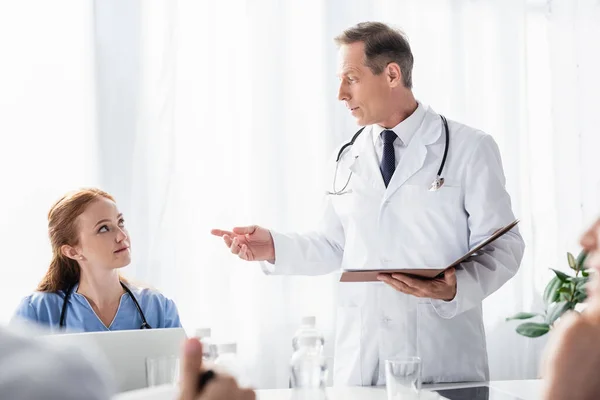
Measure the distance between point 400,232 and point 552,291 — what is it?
4.89 feet

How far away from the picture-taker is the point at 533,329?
3.36m

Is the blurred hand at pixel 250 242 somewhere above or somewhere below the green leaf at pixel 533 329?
above

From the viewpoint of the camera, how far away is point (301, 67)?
3.38m

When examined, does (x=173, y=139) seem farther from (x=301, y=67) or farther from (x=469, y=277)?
(x=469, y=277)

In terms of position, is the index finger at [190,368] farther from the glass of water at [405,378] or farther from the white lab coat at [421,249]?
the white lab coat at [421,249]

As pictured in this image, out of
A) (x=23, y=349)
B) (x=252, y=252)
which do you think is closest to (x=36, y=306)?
(x=252, y=252)

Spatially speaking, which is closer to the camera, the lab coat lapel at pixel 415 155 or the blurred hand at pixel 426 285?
the blurred hand at pixel 426 285

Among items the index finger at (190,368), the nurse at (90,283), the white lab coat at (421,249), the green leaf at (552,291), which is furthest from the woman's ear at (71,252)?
the green leaf at (552,291)

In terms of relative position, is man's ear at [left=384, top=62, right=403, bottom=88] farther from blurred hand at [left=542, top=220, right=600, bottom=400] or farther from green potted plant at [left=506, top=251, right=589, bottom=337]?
blurred hand at [left=542, top=220, right=600, bottom=400]

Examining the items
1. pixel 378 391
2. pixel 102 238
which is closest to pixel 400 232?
pixel 378 391

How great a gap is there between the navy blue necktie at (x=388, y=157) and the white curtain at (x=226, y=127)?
1065 mm

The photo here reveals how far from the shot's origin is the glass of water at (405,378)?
1.47 meters

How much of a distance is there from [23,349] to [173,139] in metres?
2.79

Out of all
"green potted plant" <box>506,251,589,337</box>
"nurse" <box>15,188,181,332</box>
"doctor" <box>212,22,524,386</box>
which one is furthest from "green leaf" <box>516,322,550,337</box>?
"nurse" <box>15,188,181,332</box>
